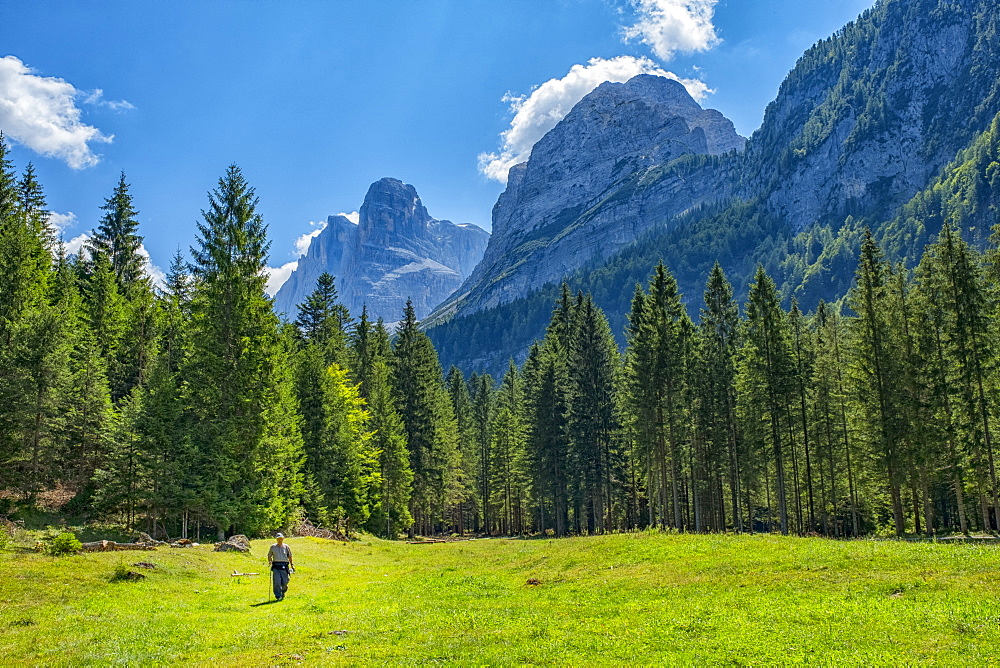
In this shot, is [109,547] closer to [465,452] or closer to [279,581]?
[279,581]

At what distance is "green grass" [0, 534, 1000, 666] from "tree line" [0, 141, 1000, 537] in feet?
37.8

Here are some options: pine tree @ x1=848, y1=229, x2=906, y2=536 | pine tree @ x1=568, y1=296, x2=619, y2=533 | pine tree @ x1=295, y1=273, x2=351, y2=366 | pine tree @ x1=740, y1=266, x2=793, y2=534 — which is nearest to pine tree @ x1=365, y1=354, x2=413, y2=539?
pine tree @ x1=295, y1=273, x2=351, y2=366

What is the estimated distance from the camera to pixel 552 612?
615 inches

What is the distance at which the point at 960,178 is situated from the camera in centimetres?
19038

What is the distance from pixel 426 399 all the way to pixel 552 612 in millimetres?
50573

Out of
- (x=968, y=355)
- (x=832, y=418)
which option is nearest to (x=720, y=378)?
(x=832, y=418)

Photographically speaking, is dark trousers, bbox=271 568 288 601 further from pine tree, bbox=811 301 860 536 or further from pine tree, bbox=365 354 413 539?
pine tree, bbox=811 301 860 536

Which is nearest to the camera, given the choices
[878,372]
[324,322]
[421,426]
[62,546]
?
[62,546]

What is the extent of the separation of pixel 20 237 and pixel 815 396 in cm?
5561

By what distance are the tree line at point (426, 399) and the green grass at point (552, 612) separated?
11.5 metres

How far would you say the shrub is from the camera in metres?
20.2

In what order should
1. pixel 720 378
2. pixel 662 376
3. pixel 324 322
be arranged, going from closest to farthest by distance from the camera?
1. pixel 662 376
2. pixel 720 378
3. pixel 324 322

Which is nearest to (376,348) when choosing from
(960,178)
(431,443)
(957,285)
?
(431,443)

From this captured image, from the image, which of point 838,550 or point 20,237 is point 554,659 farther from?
point 20,237
